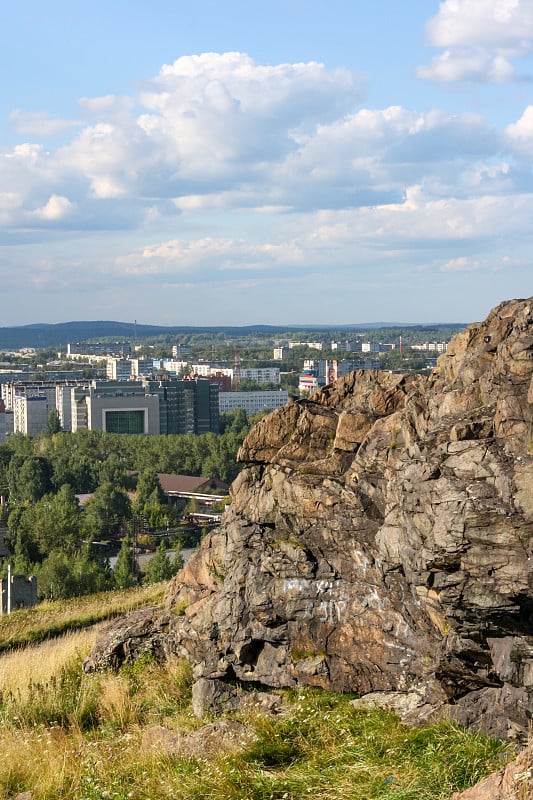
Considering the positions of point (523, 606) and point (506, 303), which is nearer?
point (523, 606)

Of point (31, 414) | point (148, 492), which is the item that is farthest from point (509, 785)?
point (31, 414)

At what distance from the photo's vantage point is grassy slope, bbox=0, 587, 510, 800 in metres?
6.80

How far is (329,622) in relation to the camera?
29.1ft

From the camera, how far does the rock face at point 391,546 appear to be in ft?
23.5

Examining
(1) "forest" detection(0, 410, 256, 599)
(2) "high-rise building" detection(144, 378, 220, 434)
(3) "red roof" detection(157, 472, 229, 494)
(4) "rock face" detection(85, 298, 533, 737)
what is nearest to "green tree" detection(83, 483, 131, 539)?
(1) "forest" detection(0, 410, 256, 599)

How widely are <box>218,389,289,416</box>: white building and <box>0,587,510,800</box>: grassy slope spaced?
163 meters

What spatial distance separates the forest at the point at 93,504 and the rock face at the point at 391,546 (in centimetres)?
2159

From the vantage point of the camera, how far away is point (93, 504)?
61469mm

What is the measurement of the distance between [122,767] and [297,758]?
4.10ft

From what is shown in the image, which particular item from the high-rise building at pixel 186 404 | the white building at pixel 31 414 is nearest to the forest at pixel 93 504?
the high-rise building at pixel 186 404

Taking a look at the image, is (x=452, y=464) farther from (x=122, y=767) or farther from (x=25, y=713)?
(x=25, y=713)

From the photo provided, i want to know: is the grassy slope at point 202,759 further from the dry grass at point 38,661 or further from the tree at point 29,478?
the tree at point 29,478

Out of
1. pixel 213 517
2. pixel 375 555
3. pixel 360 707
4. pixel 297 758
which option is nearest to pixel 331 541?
pixel 375 555

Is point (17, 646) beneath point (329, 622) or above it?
beneath
